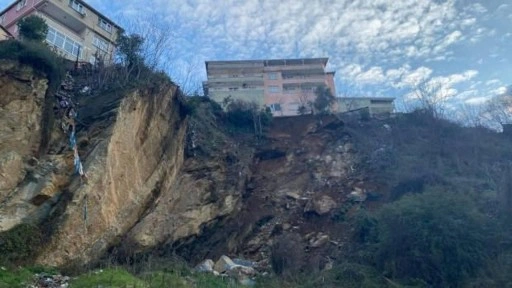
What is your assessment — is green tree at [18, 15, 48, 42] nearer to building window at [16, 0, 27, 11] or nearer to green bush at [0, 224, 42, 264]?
green bush at [0, 224, 42, 264]

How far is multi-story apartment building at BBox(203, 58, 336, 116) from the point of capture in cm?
4338

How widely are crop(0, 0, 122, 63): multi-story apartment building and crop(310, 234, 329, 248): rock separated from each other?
18.3 m

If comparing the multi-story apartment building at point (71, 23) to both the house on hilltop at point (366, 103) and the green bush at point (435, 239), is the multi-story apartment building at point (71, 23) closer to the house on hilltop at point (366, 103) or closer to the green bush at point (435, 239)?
the green bush at point (435, 239)

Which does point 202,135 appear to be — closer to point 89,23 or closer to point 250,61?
point 89,23

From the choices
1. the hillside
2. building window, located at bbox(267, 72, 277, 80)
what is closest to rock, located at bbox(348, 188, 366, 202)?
the hillside

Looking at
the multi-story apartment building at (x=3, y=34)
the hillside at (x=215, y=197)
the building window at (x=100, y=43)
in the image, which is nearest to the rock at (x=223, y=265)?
the hillside at (x=215, y=197)

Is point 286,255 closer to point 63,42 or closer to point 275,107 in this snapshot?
point 63,42

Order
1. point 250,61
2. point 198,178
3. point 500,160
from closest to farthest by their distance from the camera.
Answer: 1. point 198,178
2. point 500,160
3. point 250,61

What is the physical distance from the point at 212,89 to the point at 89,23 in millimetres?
13804

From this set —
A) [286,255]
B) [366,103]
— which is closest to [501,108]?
[366,103]

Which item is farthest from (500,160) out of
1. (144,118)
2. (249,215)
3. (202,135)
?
(144,118)

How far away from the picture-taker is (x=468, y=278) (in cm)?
1519

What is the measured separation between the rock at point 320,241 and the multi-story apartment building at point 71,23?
18346 millimetres

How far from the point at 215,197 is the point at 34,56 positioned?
405 inches
